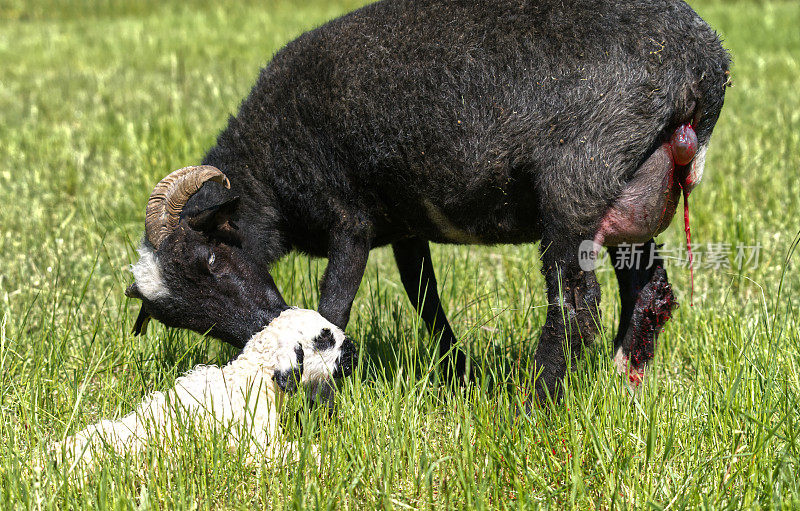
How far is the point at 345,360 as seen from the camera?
343 centimetres

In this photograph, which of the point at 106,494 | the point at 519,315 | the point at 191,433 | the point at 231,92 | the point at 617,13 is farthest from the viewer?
the point at 231,92

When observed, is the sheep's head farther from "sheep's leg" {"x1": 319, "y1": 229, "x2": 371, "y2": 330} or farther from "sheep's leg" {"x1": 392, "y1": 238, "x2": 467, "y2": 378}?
"sheep's leg" {"x1": 392, "y1": 238, "x2": 467, "y2": 378}

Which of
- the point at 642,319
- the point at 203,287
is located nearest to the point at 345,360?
the point at 203,287

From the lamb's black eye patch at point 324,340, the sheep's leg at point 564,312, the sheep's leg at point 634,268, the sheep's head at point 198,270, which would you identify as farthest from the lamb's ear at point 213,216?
Answer: the sheep's leg at point 634,268

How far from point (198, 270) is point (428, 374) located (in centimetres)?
111

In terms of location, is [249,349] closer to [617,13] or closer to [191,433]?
[191,433]

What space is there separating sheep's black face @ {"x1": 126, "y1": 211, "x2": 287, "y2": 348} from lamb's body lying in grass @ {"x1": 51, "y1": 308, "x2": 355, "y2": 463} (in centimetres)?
15

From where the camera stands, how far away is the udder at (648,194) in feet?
10.4

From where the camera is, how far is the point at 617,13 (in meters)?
3.18

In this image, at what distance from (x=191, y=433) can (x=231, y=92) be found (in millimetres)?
7420

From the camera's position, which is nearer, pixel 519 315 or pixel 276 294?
pixel 276 294

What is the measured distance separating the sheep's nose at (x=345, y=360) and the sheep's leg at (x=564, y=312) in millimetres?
750

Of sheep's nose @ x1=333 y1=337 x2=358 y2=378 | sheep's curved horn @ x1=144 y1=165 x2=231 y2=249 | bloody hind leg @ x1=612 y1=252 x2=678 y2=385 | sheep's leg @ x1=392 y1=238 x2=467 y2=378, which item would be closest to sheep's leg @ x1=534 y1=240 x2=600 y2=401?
bloody hind leg @ x1=612 y1=252 x2=678 y2=385

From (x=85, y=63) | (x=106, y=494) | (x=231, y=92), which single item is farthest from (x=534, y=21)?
(x=85, y=63)
